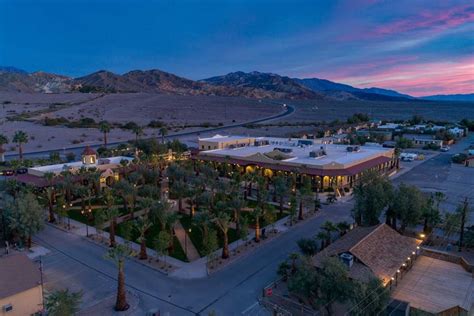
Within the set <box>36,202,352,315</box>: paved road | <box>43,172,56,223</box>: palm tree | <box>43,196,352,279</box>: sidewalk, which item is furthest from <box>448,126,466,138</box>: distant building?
<box>43,172,56,223</box>: palm tree

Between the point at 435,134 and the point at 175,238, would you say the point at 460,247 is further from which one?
the point at 435,134

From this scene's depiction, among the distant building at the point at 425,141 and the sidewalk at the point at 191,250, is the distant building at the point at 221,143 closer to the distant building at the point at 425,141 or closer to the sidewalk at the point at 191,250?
the sidewalk at the point at 191,250

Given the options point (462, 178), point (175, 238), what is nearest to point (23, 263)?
point (175, 238)

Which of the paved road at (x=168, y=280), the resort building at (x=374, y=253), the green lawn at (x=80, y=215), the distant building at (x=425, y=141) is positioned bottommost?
the paved road at (x=168, y=280)

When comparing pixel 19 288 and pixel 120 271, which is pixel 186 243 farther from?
pixel 19 288

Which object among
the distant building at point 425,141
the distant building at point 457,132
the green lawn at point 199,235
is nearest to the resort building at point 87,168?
the green lawn at point 199,235

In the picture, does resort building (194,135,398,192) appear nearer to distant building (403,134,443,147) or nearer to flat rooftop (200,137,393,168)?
flat rooftop (200,137,393,168)
